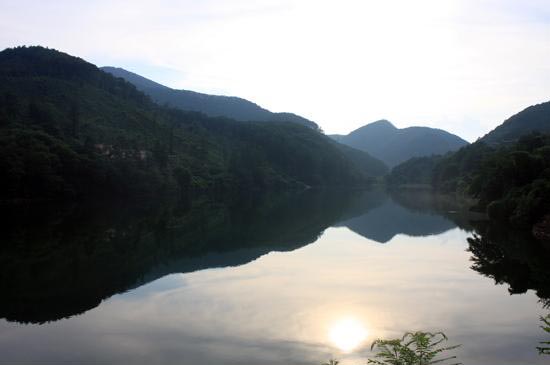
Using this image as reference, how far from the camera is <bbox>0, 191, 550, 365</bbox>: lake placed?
54.0ft

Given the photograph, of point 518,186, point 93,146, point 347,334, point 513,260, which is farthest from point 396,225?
point 93,146

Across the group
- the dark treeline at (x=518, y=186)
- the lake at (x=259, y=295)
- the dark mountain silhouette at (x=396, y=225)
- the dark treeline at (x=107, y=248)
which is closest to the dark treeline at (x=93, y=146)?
the dark treeline at (x=107, y=248)

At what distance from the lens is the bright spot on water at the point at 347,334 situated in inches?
657

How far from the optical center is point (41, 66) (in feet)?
629

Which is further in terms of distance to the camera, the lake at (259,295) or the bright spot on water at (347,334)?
the bright spot on water at (347,334)

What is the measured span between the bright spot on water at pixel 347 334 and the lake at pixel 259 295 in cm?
7

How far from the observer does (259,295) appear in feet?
78.8

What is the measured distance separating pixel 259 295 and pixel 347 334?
6949mm

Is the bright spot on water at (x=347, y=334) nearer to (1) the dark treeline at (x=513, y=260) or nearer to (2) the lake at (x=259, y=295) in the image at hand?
(2) the lake at (x=259, y=295)

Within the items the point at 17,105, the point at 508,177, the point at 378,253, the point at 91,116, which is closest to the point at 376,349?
the point at 378,253

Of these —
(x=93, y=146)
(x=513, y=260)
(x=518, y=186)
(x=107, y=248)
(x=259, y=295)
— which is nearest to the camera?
(x=259, y=295)

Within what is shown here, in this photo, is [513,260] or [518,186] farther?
[518,186]

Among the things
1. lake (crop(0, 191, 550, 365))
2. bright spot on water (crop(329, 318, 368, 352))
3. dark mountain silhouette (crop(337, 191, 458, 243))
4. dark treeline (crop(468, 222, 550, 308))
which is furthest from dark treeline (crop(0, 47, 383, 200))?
bright spot on water (crop(329, 318, 368, 352))

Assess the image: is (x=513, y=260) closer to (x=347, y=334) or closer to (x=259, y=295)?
(x=259, y=295)
